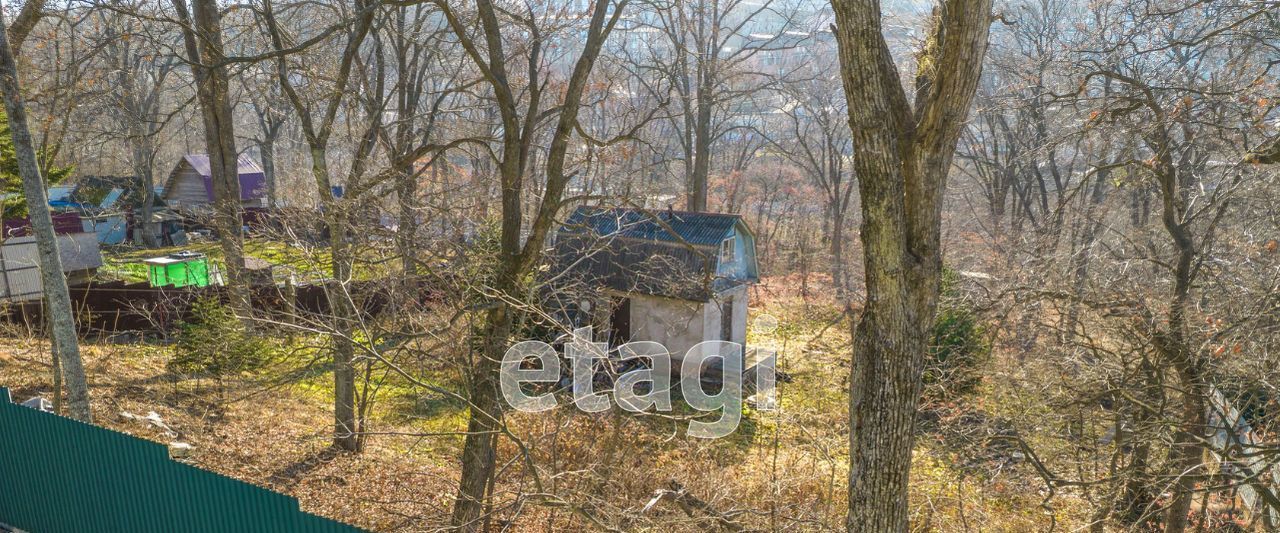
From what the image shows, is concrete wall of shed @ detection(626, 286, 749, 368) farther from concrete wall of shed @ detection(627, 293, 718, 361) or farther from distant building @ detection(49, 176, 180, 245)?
distant building @ detection(49, 176, 180, 245)

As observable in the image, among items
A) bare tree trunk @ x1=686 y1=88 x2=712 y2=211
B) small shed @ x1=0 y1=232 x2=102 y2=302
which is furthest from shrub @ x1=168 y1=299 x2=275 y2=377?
bare tree trunk @ x1=686 y1=88 x2=712 y2=211

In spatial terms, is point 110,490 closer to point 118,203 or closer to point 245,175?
point 118,203

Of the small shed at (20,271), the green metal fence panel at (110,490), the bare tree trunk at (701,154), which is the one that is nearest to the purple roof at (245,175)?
the small shed at (20,271)

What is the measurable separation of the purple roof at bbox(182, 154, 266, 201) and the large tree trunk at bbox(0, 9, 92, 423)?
28231mm

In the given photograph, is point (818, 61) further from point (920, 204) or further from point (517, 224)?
point (920, 204)

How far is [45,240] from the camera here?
8.06 m

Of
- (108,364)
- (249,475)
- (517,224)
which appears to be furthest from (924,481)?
(108,364)

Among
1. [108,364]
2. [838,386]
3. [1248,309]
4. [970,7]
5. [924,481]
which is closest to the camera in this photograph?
[970,7]

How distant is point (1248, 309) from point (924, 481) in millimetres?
4923

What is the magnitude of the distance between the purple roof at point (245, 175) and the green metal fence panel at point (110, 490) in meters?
29.2

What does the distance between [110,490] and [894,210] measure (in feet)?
23.2

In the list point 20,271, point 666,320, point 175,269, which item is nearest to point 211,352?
point 666,320

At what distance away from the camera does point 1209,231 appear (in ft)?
26.1

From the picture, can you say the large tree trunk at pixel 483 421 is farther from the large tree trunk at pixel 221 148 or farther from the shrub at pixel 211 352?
the shrub at pixel 211 352
